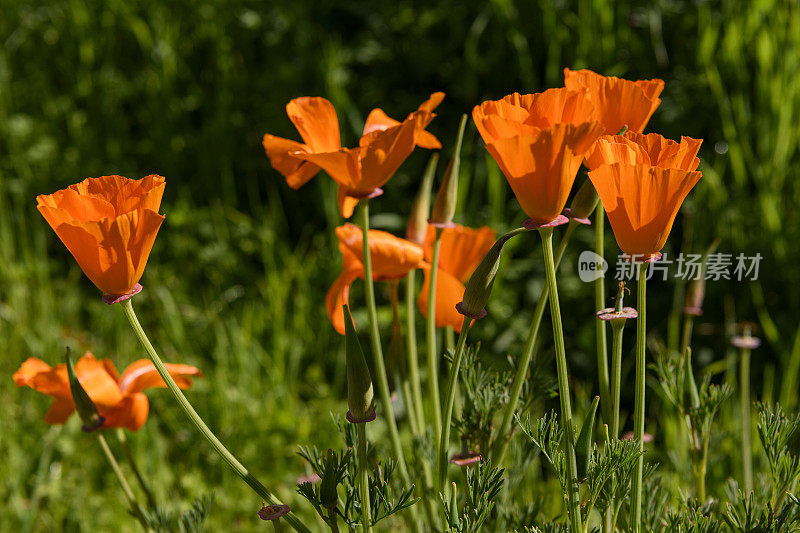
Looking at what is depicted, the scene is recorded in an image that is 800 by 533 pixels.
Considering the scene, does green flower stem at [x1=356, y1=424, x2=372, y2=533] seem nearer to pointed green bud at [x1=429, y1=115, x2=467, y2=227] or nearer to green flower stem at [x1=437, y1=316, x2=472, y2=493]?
green flower stem at [x1=437, y1=316, x2=472, y2=493]

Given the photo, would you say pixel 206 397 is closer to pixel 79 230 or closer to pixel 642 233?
pixel 79 230

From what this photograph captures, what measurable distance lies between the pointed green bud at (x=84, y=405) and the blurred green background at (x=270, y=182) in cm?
65

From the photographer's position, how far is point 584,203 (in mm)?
753

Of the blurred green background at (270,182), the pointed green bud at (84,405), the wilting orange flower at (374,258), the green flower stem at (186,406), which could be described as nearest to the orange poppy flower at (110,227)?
the green flower stem at (186,406)

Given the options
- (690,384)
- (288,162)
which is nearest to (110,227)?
(288,162)

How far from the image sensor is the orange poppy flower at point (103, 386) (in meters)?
0.93

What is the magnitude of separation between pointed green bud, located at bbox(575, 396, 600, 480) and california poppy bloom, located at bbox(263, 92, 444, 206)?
301mm

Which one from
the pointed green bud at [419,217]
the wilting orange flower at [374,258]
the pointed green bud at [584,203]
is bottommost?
the wilting orange flower at [374,258]

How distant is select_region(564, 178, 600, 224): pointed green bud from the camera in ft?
2.45

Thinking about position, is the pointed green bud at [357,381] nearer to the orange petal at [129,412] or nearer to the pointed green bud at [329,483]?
the pointed green bud at [329,483]

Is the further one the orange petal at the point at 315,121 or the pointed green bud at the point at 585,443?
the orange petal at the point at 315,121

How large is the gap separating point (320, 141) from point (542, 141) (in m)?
0.30

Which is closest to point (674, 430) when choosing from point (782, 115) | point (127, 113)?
point (782, 115)

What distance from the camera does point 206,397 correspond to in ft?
5.99
